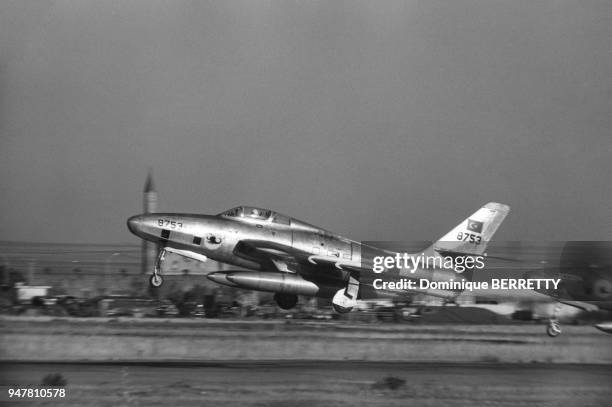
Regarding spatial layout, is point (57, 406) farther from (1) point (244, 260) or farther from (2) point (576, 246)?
(2) point (576, 246)

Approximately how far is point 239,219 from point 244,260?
130cm

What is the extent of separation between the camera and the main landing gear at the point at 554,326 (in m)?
19.7

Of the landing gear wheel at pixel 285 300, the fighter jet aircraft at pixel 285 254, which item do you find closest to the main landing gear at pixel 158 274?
the fighter jet aircraft at pixel 285 254

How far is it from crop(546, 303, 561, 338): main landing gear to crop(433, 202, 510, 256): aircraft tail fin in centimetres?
387

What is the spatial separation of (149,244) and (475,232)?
36.1 ft

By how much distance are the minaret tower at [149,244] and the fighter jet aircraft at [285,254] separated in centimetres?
165

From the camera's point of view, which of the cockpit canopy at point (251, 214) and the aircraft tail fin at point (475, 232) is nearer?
the cockpit canopy at point (251, 214)

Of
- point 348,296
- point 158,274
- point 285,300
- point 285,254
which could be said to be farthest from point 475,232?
point 158,274

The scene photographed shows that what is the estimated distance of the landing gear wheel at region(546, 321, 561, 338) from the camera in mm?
19648

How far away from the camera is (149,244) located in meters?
23.8

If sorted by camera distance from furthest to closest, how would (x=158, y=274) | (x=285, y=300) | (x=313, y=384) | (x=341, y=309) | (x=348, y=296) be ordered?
(x=285, y=300)
(x=341, y=309)
(x=348, y=296)
(x=158, y=274)
(x=313, y=384)

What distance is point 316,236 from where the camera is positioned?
22.7 meters

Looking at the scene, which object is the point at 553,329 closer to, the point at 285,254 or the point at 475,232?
the point at 475,232

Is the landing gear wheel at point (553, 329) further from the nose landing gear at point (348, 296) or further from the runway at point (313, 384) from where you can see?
the nose landing gear at point (348, 296)
